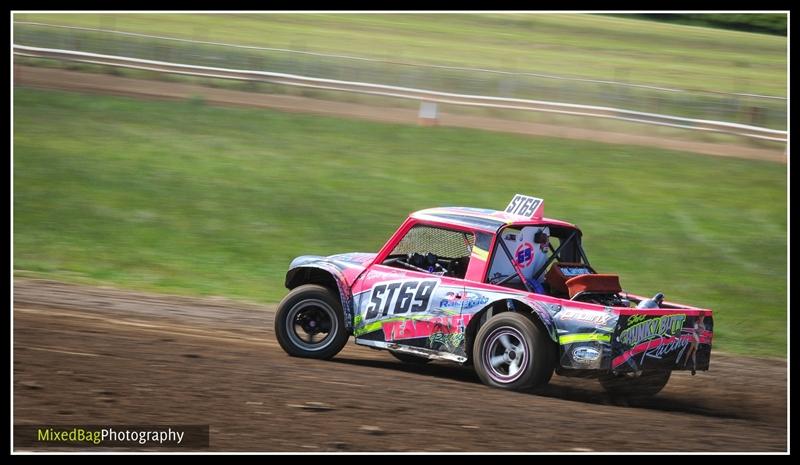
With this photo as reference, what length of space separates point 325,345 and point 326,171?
11.4 meters

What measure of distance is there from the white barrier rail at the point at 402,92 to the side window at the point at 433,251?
55.7 feet

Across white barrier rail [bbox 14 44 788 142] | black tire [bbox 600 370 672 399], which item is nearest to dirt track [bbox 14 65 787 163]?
white barrier rail [bbox 14 44 788 142]

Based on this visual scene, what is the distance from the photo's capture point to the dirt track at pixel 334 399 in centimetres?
737

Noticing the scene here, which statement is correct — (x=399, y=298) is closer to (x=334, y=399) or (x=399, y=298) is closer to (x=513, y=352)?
(x=513, y=352)

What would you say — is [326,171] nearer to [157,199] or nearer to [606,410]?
[157,199]

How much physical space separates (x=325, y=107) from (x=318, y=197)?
24.5 feet

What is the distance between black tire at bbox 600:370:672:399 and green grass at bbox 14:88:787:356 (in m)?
3.35

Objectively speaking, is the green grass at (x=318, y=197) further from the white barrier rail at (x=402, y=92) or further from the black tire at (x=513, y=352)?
the black tire at (x=513, y=352)

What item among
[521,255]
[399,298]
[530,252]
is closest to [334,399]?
[399,298]

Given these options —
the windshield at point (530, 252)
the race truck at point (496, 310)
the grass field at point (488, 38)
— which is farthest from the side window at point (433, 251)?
the grass field at point (488, 38)

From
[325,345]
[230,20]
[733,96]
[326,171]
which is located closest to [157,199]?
[326,171]

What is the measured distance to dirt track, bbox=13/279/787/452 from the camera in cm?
737

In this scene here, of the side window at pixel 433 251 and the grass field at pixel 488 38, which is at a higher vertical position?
the grass field at pixel 488 38

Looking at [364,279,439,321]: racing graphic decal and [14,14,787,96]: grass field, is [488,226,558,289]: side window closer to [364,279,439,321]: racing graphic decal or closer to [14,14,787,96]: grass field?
[364,279,439,321]: racing graphic decal
